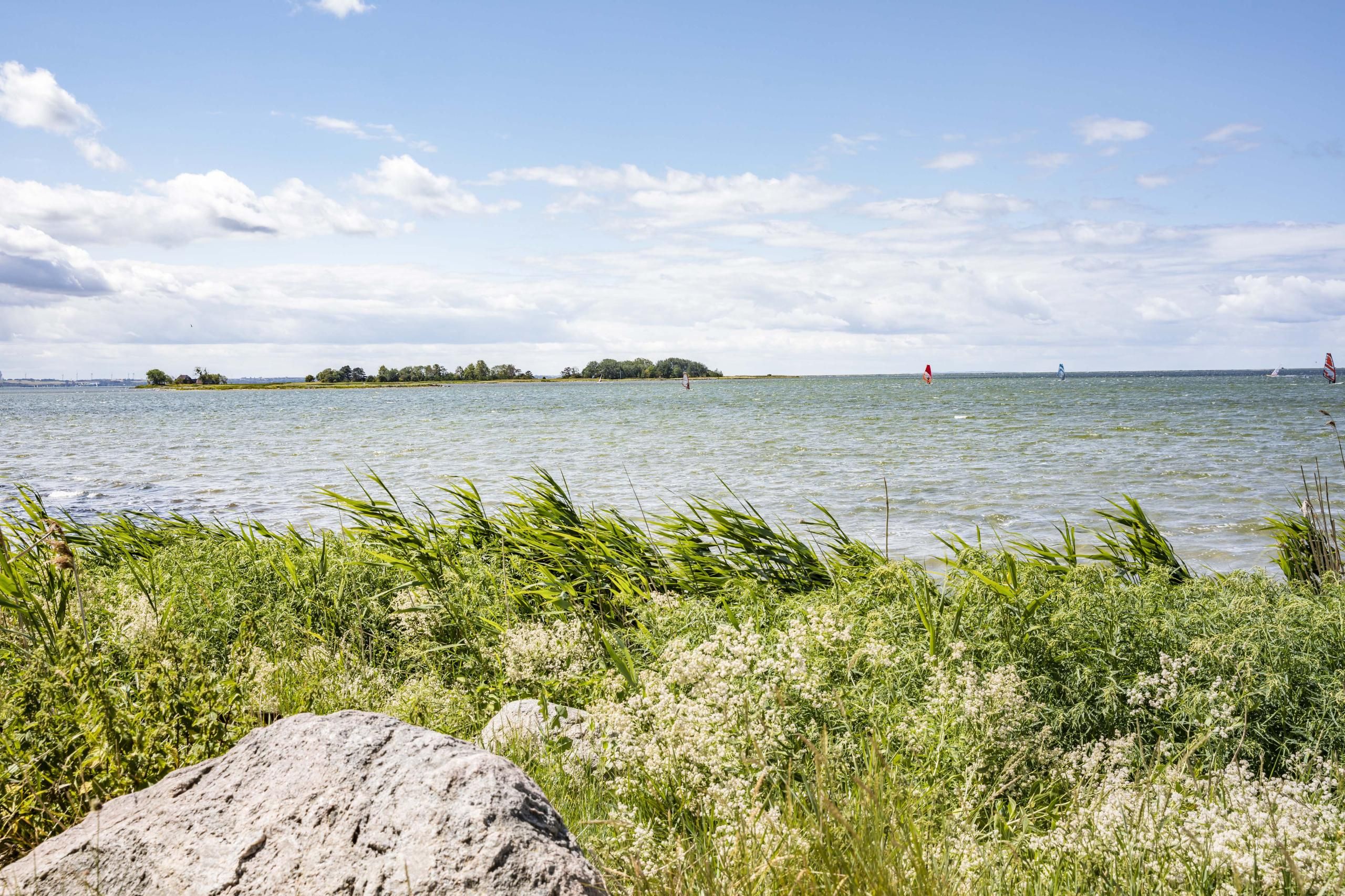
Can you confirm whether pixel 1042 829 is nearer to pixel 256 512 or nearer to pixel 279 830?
pixel 279 830

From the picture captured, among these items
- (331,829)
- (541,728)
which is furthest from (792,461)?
(331,829)

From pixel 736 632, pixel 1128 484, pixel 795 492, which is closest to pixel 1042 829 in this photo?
pixel 736 632

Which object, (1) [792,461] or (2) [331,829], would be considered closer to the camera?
(2) [331,829]

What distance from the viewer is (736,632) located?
3.61 metres

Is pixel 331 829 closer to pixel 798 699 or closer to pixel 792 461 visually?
pixel 798 699

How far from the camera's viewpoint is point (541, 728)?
4266 mm

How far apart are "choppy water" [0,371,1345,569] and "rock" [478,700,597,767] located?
7.84 meters

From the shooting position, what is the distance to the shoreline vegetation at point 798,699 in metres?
2.64

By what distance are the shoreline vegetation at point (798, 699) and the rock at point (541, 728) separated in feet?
0.16

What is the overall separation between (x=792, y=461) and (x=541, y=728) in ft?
68.4

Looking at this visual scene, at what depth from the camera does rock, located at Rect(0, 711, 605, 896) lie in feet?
7.25

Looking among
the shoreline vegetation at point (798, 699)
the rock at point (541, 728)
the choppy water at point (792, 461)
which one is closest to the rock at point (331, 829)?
the shoreline vegetation at point (798, 699)

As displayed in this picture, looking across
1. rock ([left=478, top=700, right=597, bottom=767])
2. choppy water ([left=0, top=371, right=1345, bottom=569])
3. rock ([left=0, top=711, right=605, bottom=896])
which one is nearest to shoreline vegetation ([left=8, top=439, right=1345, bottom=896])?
rock ([left=478, top=700, right=597, bottom=767])

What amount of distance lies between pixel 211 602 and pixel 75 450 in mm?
33353
